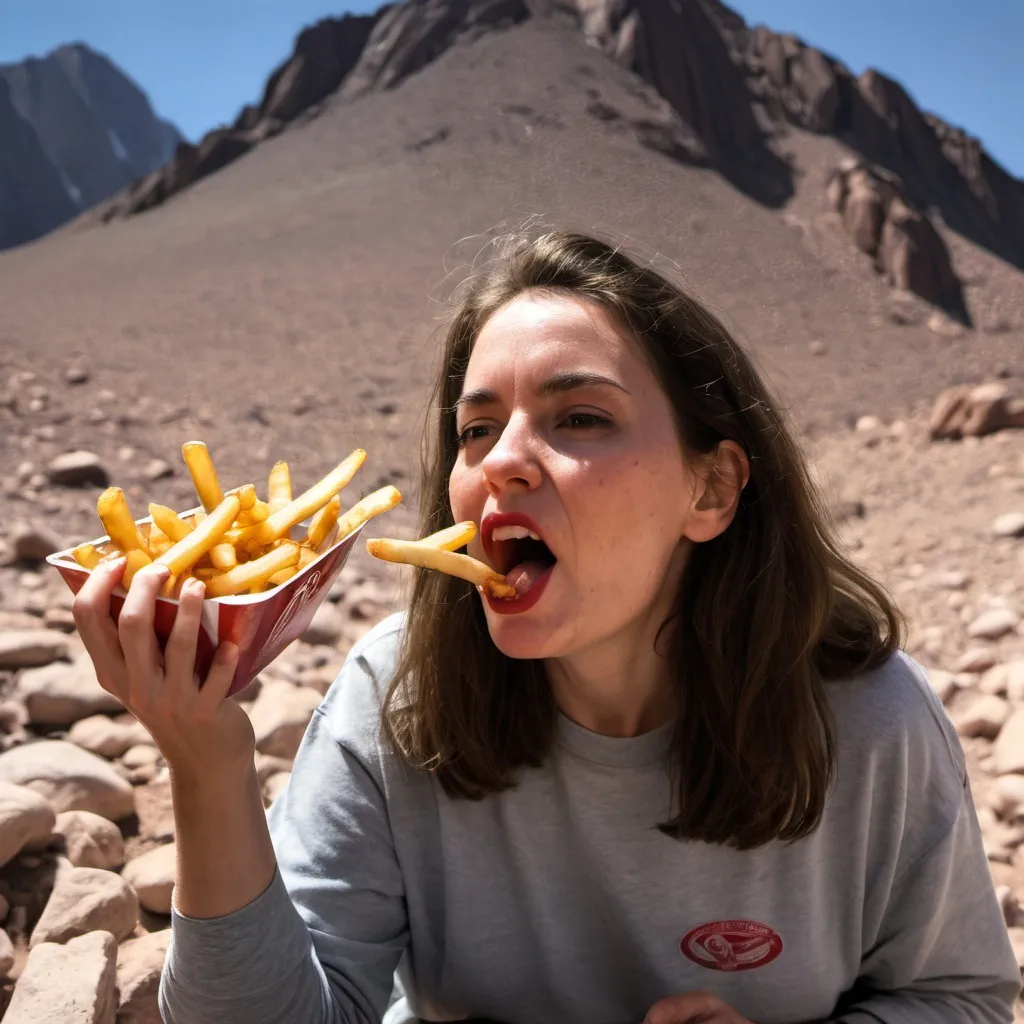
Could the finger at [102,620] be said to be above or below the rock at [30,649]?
above

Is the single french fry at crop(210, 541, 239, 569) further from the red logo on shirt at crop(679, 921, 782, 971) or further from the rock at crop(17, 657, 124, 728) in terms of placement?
the rock at crop(17, 657, 124, 728)

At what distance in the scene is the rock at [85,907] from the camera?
294 cm

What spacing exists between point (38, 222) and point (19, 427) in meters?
66.0

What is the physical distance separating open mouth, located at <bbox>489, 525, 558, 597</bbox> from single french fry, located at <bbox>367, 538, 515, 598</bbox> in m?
0.04

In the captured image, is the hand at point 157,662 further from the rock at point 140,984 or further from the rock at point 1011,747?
the rock at point 1011,747

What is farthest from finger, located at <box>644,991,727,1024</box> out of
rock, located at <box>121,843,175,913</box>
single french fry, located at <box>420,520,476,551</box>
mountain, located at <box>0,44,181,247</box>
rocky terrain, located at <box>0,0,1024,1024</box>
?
mountain, located at <box>0,44,181,247</box>

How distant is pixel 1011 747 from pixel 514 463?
3.86 meters

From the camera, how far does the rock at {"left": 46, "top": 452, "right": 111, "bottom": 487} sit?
8.06 metres

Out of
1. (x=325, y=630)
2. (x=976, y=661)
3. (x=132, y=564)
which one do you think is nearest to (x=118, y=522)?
(x=132, y=564)

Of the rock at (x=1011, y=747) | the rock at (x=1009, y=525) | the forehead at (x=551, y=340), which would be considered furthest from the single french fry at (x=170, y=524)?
the rock at (x=1009, y=525)

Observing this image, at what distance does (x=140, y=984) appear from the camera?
9.16 feet

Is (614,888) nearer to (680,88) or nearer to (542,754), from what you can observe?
(542,754)

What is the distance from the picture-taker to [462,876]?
216 centimetres

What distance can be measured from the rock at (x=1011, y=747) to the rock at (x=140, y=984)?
367 centimetres
